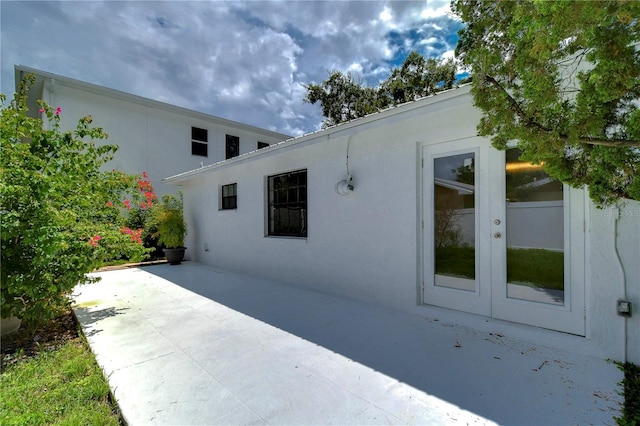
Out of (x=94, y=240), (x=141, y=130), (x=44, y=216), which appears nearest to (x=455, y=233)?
(x=94, y=240)

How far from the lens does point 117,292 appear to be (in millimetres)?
5895

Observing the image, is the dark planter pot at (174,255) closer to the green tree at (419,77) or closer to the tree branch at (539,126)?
the tree branch at (539,126)

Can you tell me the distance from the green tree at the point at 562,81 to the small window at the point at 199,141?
44.0ft

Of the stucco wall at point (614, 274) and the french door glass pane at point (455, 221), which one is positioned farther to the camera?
the french door glass pane at point (455, 221)

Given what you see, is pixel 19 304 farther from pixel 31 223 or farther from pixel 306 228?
pixel 306 228

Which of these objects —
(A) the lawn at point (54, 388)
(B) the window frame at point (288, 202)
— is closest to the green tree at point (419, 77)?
(B) the window frame at point (288, 202)

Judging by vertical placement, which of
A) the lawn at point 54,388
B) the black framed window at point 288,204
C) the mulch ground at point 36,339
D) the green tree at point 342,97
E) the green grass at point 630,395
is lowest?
the mulch ground at point 36,339

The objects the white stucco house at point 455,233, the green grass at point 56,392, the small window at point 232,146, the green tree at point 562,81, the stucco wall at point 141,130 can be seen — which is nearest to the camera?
the green tree at point 562,81

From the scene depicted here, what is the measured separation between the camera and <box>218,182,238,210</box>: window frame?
8.19 metres

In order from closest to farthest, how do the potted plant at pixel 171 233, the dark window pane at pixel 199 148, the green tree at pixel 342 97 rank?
1. the potted plant at pixel 171 233
2. the dark window pane at pixel 199 148
3. the green tree at pixel 342 97

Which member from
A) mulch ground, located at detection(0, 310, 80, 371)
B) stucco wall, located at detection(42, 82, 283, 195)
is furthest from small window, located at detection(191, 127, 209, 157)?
mulch ground, located at detection(0, 310, 80, 371)

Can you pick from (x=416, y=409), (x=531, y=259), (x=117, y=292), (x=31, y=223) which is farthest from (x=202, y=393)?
(x=117, y=292)

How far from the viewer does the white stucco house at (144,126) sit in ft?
33.3

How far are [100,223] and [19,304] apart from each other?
4.66ft
